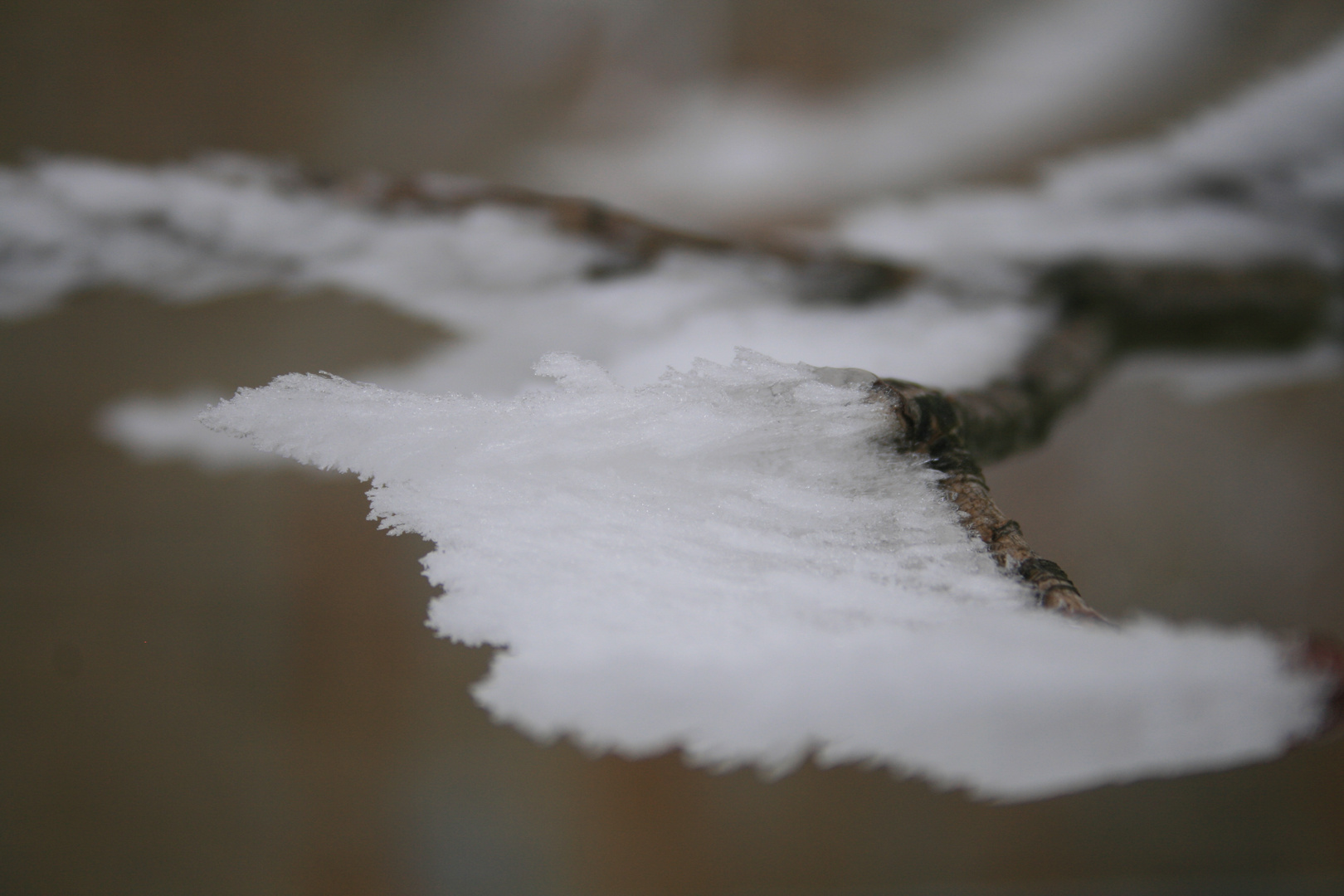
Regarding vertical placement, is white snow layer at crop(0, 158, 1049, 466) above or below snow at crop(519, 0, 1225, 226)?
below

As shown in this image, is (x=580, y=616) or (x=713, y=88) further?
(x=713, y=88)

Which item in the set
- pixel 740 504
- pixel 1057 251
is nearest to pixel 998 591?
pixel 740 504

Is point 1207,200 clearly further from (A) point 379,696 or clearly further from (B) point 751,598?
(A) point 379,696

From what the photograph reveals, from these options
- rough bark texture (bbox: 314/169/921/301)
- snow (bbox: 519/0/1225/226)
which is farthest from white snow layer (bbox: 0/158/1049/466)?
snow (bbox: 519/0/1225/226)

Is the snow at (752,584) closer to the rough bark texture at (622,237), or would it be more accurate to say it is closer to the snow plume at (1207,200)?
the rough bark texture at (622,237)

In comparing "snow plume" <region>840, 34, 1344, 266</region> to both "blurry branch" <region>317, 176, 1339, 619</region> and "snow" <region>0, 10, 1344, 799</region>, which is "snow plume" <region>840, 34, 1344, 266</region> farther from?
"snow" <region>0, 10, 1344, 799</region>

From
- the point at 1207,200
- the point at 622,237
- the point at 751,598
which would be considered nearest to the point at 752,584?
the point at 751,598

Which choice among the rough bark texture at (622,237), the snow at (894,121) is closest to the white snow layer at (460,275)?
the rough bark texture at (622,237)

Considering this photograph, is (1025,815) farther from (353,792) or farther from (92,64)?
(92,64)
